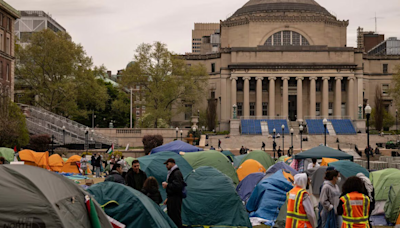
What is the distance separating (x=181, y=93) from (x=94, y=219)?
7303 centimetres

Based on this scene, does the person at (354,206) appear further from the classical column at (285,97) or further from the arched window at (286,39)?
the arched window at (286,39)

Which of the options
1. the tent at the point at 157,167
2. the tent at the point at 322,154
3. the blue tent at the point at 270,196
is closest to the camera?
the blue tent at the point at 270,196

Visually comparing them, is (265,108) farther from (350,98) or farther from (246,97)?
(350,98)

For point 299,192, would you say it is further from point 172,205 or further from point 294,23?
point 294,23

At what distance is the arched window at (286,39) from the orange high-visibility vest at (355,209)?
85.2 meters

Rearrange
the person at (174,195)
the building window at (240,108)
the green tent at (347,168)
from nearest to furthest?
1. the person at (174,195)
2. the green tent at (347,168)
3. the building window at (240,108)

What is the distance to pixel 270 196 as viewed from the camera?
703 inches

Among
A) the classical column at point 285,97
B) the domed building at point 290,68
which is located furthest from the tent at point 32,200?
the classical column at point 285,97

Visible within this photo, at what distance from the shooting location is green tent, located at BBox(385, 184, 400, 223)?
54.6ft

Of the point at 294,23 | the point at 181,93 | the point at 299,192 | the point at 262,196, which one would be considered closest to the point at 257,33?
the point at 294,23

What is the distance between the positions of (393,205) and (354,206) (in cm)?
657

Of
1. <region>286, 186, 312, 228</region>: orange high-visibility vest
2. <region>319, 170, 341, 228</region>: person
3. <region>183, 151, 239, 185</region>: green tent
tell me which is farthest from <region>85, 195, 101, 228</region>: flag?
<region>183, 151, 239, 185</region>: green tent

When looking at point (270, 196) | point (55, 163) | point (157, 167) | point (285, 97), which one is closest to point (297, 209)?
point (270, 196)

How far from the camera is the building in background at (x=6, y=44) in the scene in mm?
56506
